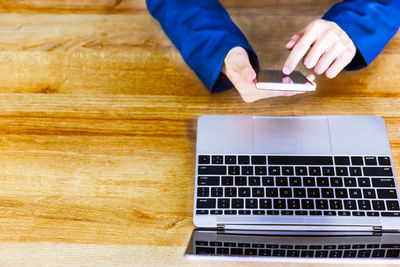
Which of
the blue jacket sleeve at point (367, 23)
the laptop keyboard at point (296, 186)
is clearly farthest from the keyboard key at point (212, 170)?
the blue jacket sleeve at point (367, 23)

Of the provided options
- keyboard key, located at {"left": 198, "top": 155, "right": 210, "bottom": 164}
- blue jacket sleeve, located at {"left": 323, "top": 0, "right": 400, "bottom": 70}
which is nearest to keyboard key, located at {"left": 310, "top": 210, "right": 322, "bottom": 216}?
keyboard key, located at {"left": 198, "top": 155, "right": 210, "bottom": 164}

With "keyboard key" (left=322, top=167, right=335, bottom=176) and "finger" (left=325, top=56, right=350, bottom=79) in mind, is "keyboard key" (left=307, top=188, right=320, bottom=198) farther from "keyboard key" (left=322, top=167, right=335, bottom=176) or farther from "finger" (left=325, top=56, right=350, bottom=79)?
"finger" (left=325, top=56, right=350, bottom=79)

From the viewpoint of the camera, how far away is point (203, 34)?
68cm

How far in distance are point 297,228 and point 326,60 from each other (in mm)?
341

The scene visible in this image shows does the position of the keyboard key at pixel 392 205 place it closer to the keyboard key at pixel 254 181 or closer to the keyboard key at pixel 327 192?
the keyboard key at pixel 327 192

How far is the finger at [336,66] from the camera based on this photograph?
640 mm

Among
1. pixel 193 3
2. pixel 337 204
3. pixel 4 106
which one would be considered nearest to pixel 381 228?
pixel 337 204

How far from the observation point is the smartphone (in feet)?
1.78

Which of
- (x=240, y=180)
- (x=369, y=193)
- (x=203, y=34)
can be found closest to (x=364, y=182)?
(x=369, y=193)

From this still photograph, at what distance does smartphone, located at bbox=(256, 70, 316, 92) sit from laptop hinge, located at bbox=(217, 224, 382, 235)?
241 millimetres

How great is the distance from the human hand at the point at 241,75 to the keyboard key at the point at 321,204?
22cm

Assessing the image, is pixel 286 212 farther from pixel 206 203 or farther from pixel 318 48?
pixel 318 48

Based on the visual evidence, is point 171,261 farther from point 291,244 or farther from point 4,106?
point 4,106

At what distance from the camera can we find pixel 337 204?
0.56 meters
